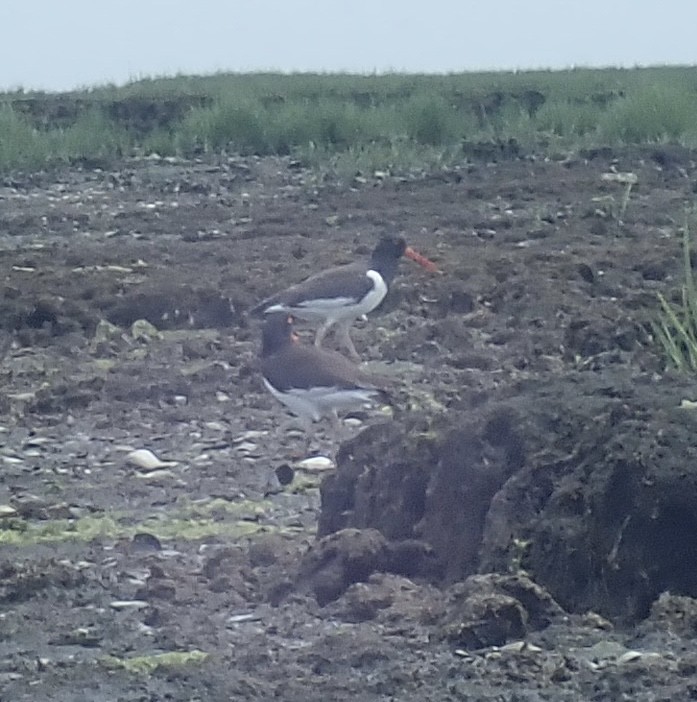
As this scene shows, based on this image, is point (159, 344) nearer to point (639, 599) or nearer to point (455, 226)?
point (455, 226)

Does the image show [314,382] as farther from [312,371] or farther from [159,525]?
[159,525]

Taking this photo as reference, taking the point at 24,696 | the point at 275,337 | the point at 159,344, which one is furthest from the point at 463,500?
the point at 159,344

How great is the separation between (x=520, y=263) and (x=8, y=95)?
15.7 metres

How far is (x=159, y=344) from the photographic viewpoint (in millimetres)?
10273

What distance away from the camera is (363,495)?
6156 mm

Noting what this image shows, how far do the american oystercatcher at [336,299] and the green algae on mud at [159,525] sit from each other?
2.57m

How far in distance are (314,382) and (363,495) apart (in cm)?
196

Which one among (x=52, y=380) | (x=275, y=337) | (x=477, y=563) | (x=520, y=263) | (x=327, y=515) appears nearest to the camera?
(x=477, y=563)

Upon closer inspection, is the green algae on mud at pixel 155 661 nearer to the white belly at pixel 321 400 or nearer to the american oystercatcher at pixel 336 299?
the white belly at pixel 321 400

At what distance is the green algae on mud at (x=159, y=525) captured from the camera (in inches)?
267

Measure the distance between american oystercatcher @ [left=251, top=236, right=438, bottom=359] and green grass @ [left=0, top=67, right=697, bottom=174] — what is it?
7.46 m

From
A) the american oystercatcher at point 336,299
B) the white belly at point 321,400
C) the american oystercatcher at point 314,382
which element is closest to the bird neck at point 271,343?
the american oystercatcher at point 314,382

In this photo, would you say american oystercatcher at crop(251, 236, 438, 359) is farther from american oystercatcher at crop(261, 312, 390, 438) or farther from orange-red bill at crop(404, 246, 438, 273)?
american oystercatcher at crop(261, 312, 390, 438)

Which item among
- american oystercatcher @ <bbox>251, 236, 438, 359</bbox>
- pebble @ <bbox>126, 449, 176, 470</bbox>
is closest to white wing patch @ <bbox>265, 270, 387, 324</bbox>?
american oystercatcher @ <bbox>251, 236, 438, 359</bbox>
